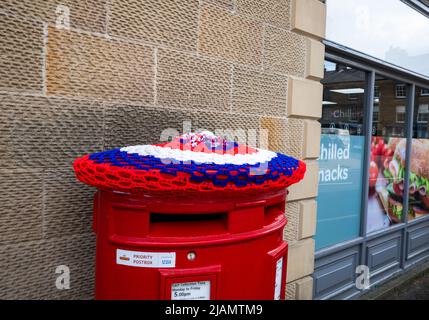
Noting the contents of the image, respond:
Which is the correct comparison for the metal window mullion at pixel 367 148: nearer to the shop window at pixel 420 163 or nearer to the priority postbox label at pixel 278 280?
the shop window at pixel 420 163

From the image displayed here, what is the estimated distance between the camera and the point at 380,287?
169 inches

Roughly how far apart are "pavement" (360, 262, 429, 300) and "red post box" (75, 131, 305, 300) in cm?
339

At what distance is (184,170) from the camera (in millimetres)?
1141

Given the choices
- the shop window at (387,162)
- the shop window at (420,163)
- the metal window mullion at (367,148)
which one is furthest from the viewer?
the shop window at (420,163)

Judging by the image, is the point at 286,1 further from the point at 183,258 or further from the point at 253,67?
the point at 183,258

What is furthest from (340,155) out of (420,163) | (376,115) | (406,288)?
Answer: (420,163)

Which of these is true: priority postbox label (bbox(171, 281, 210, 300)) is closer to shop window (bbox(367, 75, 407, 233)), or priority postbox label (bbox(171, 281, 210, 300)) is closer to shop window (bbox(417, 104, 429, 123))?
shop window (bbox(367, 75, 407, 233))

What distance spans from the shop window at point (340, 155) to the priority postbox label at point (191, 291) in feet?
8.35

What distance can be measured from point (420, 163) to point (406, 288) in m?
1.96

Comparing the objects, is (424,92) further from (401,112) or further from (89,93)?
(89,93)

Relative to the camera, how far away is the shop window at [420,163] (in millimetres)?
5172

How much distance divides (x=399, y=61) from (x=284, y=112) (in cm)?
262

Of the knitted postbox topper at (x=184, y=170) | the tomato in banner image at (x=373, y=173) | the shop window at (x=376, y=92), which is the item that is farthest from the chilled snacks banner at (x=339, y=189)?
the knitted postbox topper at (x=184, y=170)
